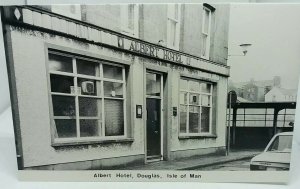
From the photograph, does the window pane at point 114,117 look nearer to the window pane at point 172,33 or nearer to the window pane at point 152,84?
Result: the window pane at point 152,84

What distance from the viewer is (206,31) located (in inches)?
58.6

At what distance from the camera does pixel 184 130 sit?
5.18 ft

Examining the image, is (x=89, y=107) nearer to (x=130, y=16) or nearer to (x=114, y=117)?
(x=114, y=117)

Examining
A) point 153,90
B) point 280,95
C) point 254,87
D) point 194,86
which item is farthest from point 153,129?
point 280,95

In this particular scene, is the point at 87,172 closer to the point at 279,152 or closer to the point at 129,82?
the point at 129,82

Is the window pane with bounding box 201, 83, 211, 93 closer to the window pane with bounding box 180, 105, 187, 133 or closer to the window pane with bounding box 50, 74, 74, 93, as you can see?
the window pane with bounding box 180, 105, 187, 133

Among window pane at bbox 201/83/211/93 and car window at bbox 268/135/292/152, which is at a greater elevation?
window pane at bbox 201/83/211/93

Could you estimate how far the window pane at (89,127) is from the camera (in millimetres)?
1511

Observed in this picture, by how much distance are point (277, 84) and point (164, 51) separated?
57 cm

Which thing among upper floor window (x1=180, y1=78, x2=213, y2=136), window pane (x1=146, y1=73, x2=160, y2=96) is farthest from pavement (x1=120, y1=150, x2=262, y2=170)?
window pane (x1=146, y1=73, x2=160, y2=96)

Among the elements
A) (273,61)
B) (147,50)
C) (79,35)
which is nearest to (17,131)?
(79,35)

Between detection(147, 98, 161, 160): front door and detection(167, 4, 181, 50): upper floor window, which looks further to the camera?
detection(147, 98, 161, 160): front door

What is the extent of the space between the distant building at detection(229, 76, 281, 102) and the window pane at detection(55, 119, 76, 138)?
0.79 m

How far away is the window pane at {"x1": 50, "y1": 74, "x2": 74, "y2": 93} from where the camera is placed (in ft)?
4.77
